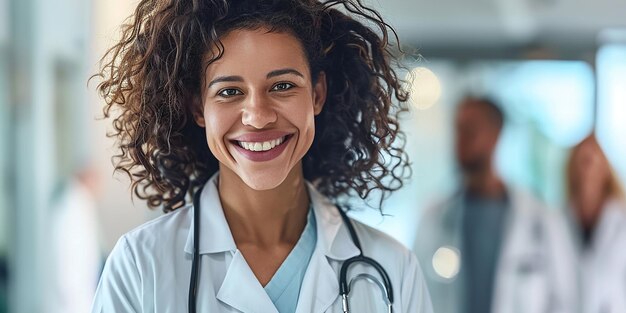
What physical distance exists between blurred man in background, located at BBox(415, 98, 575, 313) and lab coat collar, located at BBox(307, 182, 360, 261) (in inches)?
93.0

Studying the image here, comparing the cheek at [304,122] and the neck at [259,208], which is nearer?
the cheek at [304,122]

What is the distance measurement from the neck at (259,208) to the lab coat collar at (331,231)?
0.15 feet

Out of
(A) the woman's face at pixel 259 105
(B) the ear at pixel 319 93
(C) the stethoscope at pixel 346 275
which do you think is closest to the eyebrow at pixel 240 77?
(A) the woman's face at pixel 259 105

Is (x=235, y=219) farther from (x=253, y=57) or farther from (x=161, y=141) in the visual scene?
(x=253, y=57)

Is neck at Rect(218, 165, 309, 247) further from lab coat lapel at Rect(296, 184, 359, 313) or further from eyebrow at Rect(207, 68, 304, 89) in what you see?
eyebrow at Rect(207, 68, 304, 89)

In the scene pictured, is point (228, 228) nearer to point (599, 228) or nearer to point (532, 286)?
point (532, 286)

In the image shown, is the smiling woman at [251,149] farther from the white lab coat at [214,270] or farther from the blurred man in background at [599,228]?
the blurred man in background at [599,228]

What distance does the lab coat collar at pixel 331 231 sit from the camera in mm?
1559

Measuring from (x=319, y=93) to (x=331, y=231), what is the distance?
0.76 feet

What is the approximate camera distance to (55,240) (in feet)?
13.2

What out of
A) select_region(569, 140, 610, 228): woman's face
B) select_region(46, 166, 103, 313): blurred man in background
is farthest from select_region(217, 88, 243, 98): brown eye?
select_region(569, 140, 610, 228): woman's face

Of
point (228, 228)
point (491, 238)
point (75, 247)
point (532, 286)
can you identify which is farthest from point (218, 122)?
point (491, 238)

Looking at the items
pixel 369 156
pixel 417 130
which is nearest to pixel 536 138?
pixel 417 130

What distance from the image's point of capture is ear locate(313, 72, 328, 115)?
5.12 feet
